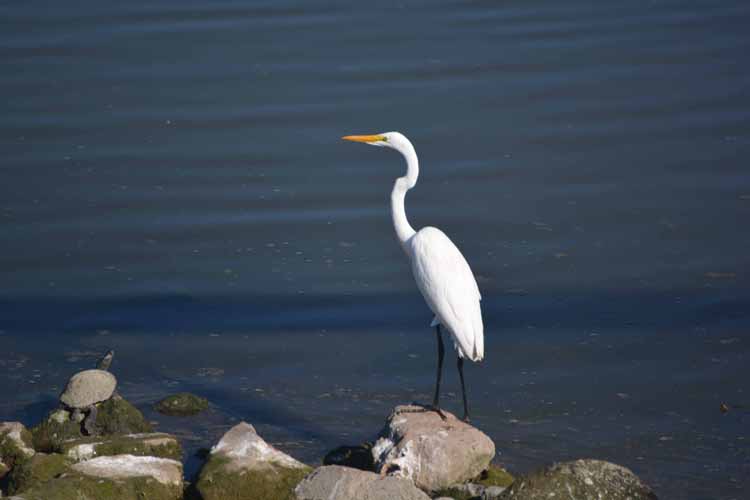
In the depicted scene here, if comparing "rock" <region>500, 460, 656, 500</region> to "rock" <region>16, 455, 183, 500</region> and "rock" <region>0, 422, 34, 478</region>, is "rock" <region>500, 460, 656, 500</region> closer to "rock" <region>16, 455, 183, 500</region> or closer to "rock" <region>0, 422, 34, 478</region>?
"rock" <region>16, 455, 183, 500</region>

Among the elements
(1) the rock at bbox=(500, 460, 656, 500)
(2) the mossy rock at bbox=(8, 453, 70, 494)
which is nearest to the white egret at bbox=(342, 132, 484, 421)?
(1) the rock at bbox=(500, 460, 656, 500)

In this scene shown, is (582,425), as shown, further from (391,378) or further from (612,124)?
(612,124)

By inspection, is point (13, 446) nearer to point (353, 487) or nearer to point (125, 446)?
point (125, 446)

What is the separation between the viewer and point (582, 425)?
22.7 feet

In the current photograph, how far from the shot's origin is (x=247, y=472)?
5.74 m

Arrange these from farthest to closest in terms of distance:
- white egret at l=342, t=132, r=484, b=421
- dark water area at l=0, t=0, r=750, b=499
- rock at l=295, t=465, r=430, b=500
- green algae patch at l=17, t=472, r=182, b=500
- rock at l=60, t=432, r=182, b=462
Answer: dark water area at l=0, t=0, r=750, b=499 → white egret at l=342, t=132, r=484, b=421 → rock at l=60, t=432, r=182, b=462 → green algae patch at l=17, t=472, r=182, b=500 → rock at l=295, t=465, r=430, b=500

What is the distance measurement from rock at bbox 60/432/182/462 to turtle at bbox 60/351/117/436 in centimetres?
34

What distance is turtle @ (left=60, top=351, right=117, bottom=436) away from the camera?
6.52 metres

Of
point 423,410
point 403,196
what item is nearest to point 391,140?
point 403,196

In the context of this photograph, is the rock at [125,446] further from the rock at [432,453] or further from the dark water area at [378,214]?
the rock at [432,453]

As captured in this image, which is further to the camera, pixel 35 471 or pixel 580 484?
pixel 35 471

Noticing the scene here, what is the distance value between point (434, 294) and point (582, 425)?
1.17 meters

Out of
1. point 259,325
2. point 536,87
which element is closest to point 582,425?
point 259,325

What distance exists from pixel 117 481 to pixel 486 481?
1744 millimetres
